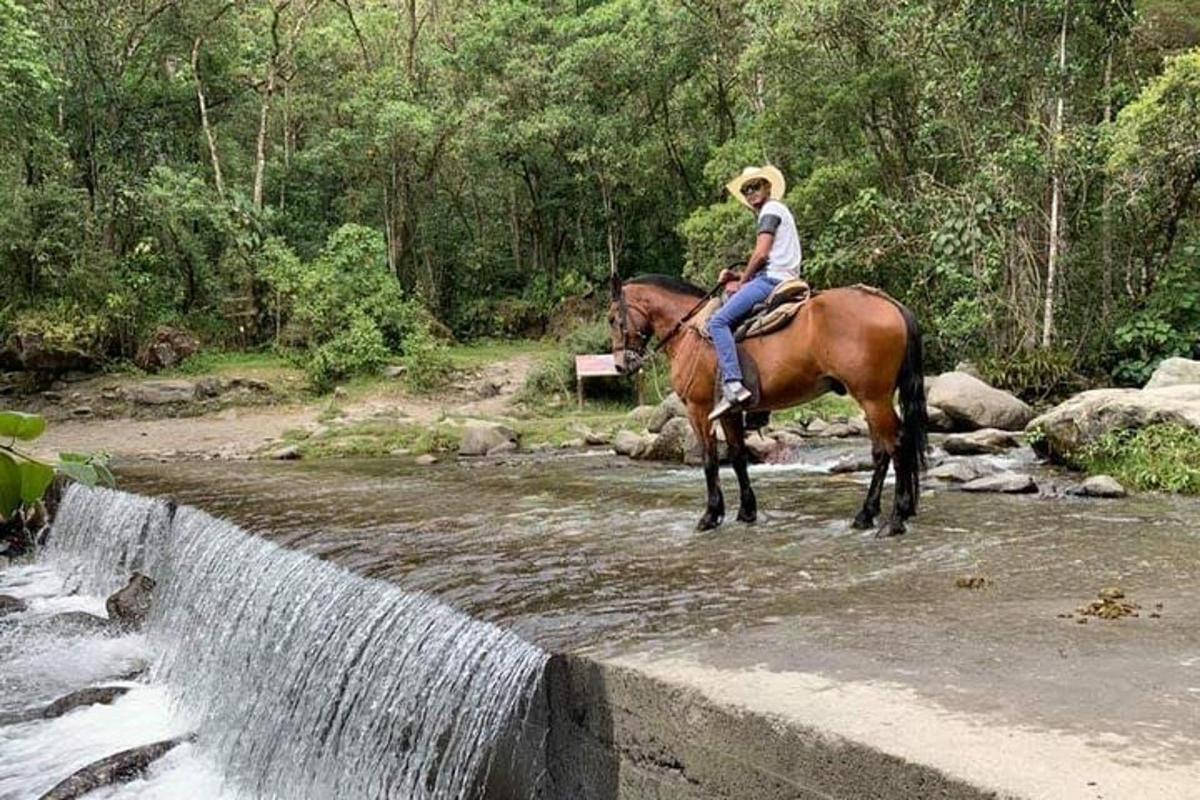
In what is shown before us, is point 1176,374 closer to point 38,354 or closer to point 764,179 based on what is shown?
point 764,179

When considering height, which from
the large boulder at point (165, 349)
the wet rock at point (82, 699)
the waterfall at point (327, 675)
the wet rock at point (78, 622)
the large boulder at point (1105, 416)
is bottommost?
the wet rock at point (82, 699)

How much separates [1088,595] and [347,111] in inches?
1051

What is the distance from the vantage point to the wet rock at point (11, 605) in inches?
396

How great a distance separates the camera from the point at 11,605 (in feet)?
33.6

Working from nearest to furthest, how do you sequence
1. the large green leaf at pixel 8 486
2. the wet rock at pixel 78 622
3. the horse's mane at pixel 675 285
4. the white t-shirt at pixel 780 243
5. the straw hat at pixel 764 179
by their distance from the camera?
the large green leaf at pixel 8 486
the white t-shirt at pixel 780 243
the straw hat at pixel 764 179
the horse's mane at pixel 675 285
the wet rock at pixel 78 622

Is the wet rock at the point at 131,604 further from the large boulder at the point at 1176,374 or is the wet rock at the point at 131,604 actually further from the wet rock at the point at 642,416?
the large boulder at the point at 1176,374

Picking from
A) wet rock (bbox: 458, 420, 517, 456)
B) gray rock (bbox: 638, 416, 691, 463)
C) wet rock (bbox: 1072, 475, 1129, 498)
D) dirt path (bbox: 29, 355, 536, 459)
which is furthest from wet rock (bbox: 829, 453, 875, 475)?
dirt path (bbox: 29, 355, 536, 459)

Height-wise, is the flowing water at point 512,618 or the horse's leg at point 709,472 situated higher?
the horse's leg at point 709,472

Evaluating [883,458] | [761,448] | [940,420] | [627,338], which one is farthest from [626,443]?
[883,458]

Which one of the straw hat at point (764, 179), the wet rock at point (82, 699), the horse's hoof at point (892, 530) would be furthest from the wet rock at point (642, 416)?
the wet rock at point (82, 699)

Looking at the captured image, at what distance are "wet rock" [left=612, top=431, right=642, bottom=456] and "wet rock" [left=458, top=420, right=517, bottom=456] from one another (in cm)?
239

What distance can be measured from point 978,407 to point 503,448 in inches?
300

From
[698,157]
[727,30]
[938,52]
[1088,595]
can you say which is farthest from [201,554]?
[698,157]

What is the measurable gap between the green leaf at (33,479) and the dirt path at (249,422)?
16514 millimetres
